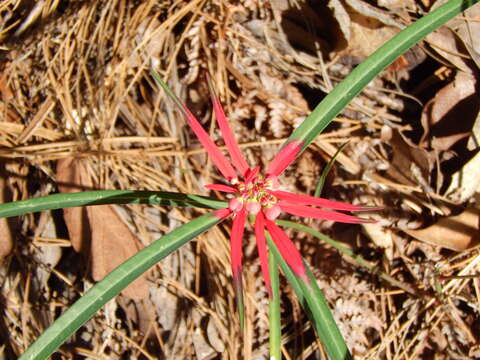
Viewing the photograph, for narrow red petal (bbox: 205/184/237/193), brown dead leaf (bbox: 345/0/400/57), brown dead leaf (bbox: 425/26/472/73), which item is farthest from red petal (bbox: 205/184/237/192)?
brown dead leaf (bbox: 425/26/472/73)

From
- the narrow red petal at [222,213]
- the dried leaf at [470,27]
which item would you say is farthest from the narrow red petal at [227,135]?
the dried leaf at [470,27]

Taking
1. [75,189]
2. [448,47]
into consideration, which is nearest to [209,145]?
[75,189]

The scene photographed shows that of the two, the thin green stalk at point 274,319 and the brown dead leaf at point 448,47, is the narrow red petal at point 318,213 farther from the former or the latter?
the brown dead leaf at point 448,47

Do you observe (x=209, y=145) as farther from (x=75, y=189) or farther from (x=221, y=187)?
(x=75, y=189)

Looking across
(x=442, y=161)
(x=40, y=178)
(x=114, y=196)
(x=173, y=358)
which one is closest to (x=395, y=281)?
(x=442, y=161)

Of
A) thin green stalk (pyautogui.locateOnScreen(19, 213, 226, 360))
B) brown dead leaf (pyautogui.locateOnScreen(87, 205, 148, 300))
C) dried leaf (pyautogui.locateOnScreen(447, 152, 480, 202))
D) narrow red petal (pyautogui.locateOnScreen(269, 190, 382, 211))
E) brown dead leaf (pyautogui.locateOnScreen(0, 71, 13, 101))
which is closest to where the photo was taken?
thin green stalk (pyautogui.locateOnScreen(19, 213, 226, 360))

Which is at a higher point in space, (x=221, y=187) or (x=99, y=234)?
Result: (x=221, y=187)

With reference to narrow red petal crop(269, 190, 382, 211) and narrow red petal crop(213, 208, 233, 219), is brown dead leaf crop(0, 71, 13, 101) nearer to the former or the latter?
narrow red petal crop(213, 208, 233, 219)
